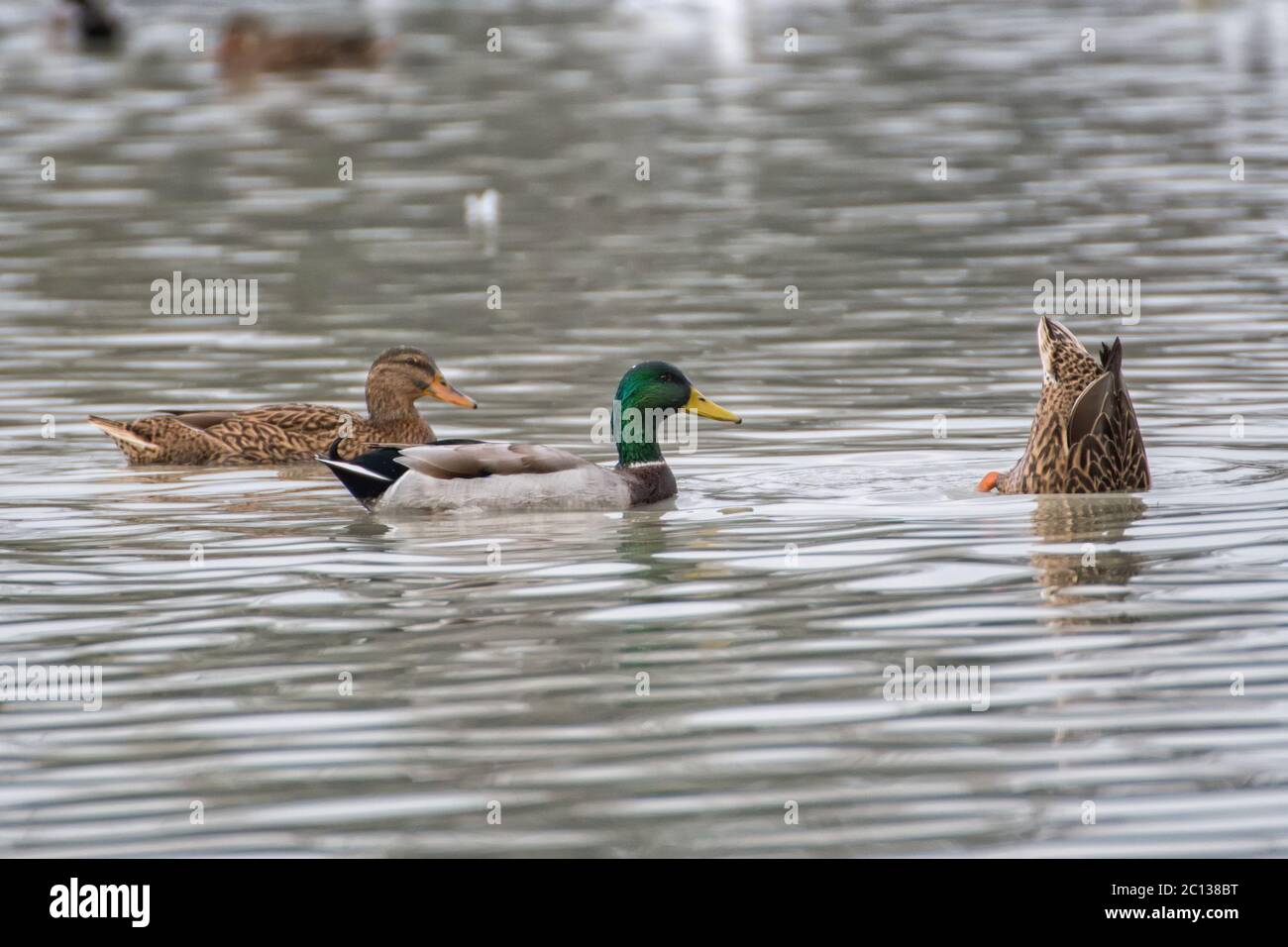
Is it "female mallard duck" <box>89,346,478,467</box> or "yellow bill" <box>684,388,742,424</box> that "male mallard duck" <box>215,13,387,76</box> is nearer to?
"female mallard duck" <box>89,346,478,467</box>

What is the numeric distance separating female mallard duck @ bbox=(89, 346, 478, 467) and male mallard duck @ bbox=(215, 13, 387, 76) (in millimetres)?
23044

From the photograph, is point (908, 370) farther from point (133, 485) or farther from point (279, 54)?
point (279, 54)

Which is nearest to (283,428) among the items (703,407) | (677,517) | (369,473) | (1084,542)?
(369,473)

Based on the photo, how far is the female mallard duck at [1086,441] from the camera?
10.6 m

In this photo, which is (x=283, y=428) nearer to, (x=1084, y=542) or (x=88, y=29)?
(x=1084, y=542)

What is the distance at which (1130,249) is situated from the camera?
1862 cm

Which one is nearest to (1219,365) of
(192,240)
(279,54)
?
(192,240)

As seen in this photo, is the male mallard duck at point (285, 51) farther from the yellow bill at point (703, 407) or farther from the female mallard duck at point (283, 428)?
the yellow bill at point (703, 407)

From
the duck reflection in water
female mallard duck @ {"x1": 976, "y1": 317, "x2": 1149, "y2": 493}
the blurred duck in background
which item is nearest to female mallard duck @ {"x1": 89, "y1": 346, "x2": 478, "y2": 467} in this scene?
female mallard duck @ {"x1": 976, "y1": 317, "x2": 1149, "y2": 493}

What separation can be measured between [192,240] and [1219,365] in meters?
9.93

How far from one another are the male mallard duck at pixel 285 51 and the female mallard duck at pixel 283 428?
2304 cm

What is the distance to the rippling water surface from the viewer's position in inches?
261

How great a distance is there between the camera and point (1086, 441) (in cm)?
1066

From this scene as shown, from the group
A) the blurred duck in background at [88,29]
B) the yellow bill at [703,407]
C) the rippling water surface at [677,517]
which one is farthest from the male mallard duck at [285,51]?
the yellow bill at [703,407]
